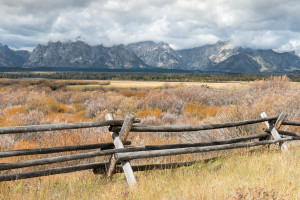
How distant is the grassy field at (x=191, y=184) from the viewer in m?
3.32

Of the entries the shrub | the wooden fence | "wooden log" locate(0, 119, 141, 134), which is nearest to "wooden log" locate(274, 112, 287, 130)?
the wooden fence

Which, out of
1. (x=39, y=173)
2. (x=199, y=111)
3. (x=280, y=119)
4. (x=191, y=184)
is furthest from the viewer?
(x=199, y=111)

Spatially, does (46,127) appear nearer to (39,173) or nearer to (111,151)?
(39,173)

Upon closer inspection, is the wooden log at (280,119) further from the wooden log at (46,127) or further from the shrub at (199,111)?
the shrub at (199,111)

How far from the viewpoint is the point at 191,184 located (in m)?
→ 3.89

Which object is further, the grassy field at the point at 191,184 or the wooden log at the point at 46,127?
the wooden log at the point at 46,127

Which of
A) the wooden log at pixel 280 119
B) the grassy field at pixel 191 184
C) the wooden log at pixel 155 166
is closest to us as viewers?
the grassy field at pixel 191 184

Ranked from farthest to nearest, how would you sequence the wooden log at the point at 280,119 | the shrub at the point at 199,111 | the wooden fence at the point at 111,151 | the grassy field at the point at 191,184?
the shrub at the point at 199,111, the wooden log at the point at 280,119, the wooden fence at the point at 111,151, the grassy field at the point at 191,184

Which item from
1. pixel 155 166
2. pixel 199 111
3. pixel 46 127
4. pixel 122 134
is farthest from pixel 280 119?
pixel 199 111

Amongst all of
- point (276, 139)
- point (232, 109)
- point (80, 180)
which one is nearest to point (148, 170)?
point (80, 180)

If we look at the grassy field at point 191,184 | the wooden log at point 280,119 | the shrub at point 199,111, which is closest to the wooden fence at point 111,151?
the grassy field at point 191,184

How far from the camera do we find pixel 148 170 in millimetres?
4883

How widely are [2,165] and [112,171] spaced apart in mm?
1727

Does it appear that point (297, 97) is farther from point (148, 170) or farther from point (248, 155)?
point (148, 170)
